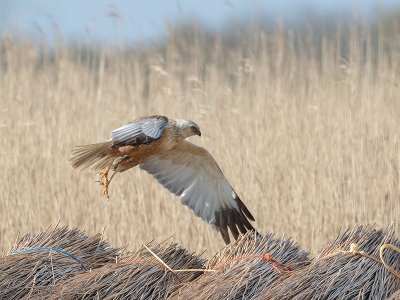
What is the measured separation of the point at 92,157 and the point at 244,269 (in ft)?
5.06

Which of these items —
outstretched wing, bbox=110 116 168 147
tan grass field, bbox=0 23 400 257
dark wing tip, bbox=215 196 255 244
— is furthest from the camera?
tan grass field, bbox=0 23 400 257

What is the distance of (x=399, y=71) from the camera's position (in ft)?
19.1

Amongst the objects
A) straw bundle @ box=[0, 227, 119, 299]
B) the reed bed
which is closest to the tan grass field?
straw bundle @ box=[0, 227, 119, 299]

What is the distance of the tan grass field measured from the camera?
5191 millimetres

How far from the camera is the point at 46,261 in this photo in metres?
2.74

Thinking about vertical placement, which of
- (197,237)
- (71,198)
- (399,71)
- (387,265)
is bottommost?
(197,237)

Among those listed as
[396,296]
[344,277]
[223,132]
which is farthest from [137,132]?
[223,132]

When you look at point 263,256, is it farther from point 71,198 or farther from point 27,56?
point 27,56

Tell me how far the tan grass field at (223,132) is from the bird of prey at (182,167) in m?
1.04

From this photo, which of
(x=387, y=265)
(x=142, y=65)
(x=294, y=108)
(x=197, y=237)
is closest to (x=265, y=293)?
(x=387, y=265)

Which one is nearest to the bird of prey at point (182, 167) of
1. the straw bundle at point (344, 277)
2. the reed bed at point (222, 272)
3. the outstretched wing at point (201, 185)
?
A: the outstretched wing at point (201, 185)

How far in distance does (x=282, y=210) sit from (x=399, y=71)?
172 centimetres

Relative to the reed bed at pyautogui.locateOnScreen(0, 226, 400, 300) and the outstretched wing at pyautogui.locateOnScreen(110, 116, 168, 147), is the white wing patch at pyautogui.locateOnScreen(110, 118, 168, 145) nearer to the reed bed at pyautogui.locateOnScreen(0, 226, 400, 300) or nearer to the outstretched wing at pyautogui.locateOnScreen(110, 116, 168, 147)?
the outstretched wing at pyautogui.locateOnScreen(110, 116, 168, 147)

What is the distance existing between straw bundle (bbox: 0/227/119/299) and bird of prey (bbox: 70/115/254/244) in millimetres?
665
